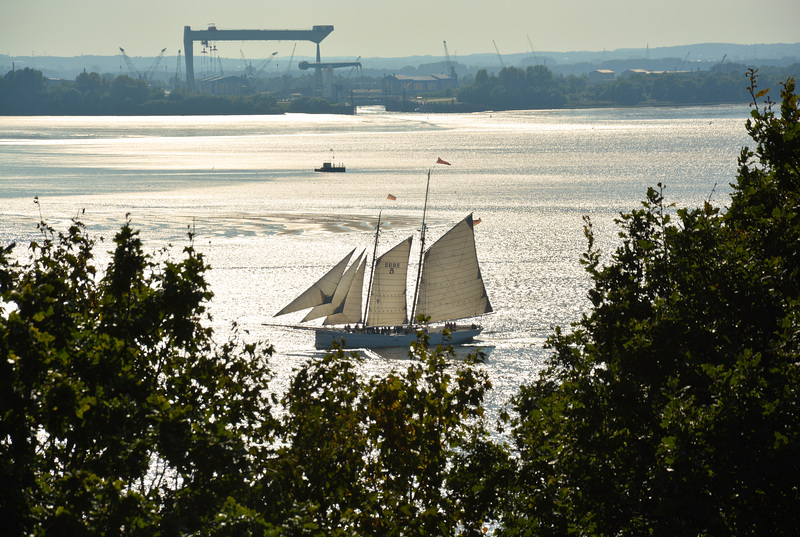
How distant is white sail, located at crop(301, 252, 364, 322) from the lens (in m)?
46.1

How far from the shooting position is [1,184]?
4040 inches

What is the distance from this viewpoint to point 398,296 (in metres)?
48.2

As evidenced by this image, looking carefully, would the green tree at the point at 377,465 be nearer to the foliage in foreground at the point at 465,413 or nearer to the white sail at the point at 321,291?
the foliage in foreground at the point at 465,413

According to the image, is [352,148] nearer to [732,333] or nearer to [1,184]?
[1,184]

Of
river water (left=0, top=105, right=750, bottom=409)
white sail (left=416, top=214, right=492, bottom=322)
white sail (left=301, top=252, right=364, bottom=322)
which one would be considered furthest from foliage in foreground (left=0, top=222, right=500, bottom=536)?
white sail (left=416, top=214, right=492, bottom=322)

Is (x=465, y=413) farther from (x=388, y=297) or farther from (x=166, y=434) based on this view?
(x=388, y=297)

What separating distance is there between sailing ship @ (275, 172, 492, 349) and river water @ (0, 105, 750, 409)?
64.7 inches

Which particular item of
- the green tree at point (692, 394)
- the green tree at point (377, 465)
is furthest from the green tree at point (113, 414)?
the green tree at point (692, 394)

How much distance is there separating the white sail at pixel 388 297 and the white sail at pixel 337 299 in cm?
144

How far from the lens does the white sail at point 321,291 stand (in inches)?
1745

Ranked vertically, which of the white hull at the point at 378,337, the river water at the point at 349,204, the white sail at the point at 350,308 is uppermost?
the river water at the point at 349,204

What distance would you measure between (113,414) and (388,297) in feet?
125

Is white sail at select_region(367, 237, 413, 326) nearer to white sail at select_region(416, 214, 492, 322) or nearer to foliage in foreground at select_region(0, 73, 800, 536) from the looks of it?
white sail at select_region(416, 214, 492, 322)

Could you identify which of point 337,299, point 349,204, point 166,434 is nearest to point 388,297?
point 337,299
